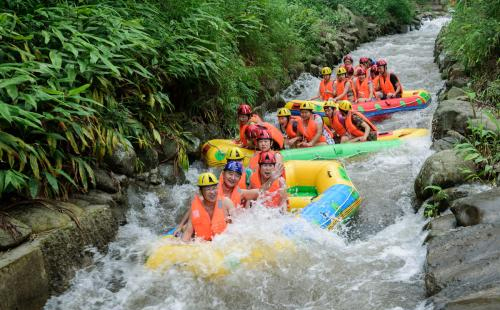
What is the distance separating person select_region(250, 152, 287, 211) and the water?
0.84 feet

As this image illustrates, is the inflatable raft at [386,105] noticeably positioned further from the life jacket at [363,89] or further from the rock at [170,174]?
the rock at [170,174]

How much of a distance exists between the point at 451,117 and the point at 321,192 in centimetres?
272

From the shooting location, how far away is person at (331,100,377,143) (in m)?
9.69

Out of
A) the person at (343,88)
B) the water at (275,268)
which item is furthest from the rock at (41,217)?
the person at (343,88)

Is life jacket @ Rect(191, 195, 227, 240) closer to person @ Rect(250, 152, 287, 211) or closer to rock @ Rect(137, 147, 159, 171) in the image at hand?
person @ Rect(250, 152, 287, 211)

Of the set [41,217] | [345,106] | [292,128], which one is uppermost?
[41,217]

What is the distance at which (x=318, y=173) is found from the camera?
7.52 m

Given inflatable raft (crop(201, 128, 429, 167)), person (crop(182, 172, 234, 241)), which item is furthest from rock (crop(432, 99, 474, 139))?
person (crop(182, 172, 234, 241))

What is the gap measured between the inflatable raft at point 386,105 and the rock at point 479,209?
21.9 feet

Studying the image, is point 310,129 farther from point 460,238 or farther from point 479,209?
point 460,238

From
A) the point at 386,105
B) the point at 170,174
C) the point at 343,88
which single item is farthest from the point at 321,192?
the point at 343,88

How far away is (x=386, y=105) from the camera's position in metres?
11.9

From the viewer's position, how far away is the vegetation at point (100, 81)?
496 centimetres

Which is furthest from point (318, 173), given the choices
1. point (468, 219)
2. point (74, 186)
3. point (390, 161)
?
point (74, 186)
